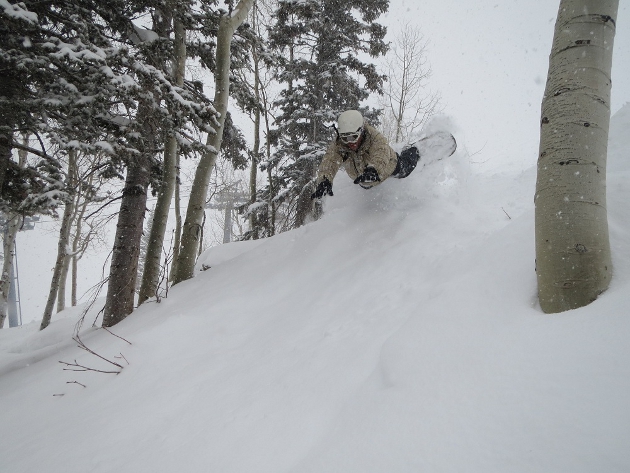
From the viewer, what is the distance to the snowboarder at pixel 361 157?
146 inches

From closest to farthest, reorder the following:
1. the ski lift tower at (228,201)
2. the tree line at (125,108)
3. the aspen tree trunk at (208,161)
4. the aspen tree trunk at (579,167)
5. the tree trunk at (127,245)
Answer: the aspen tree trunk at (579,167)
the tree line at (125,108)
the aspen tree trunk at (208,161)
the tree trunk at (127,245)
the ski lift tower at (228,201)

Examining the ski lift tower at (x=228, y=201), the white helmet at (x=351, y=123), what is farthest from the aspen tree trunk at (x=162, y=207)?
the ski lift tower at (x=228, y=201)

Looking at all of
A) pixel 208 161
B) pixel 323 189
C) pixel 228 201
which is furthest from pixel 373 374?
pixel 228 201

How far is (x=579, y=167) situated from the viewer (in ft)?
5.17

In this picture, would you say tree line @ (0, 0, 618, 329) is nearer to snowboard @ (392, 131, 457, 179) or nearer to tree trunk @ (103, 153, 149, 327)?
tree trunk @ (103, 153, 149, 327)

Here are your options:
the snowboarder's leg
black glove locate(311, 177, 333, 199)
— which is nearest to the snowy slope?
the snowboarder's leg

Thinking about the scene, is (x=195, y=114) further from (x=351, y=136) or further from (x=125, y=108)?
(x=351, y=136)

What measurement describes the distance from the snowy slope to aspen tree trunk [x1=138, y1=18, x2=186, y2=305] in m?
1.31

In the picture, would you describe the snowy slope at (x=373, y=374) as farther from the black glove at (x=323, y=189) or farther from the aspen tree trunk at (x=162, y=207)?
the aspen tree trunk at (x=162, y=207)

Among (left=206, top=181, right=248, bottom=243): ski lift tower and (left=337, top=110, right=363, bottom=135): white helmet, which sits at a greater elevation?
(left=206, top=181, right=248, bottom=243): ski lift tower

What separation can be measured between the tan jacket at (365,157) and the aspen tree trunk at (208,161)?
1.80 metres

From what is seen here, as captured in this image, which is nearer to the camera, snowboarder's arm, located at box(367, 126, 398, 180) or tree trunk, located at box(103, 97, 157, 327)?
snowboarder's arm, located at box(367, 126, 398, 180)

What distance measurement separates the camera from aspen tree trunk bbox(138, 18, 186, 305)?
5105 mm

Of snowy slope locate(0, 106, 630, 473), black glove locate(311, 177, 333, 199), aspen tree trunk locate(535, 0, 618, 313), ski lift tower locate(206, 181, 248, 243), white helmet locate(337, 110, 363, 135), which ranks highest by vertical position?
ski lift tower locate(206, 181, 248, 243)
